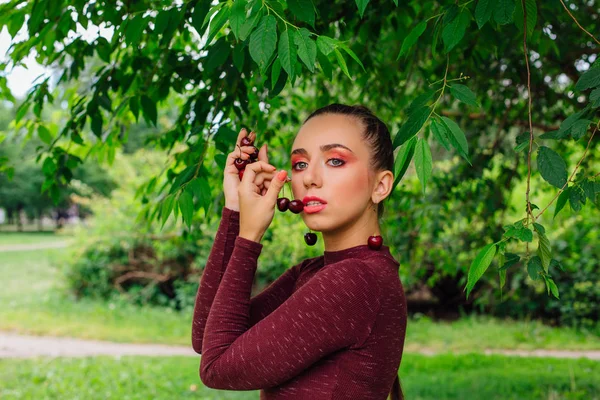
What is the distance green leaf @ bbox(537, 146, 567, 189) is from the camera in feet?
5.42

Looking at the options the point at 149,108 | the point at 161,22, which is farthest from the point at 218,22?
the point at 149,108

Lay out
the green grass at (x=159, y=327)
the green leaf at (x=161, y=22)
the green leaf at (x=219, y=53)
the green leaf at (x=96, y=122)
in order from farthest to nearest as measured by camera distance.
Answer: the green grass at (x=159, y=327) → the green leaf at (x=96, y=122) → the green leaf at (x=161, y=22) → the green leaf at (x=219, y=53)

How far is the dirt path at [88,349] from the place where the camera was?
8.44 m

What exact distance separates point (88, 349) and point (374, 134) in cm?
811

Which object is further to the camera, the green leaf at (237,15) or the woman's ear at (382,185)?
the woman's ear at (382,185)

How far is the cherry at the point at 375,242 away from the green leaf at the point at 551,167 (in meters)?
→ 0.46

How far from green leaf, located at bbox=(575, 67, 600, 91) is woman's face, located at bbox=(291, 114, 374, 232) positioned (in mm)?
582

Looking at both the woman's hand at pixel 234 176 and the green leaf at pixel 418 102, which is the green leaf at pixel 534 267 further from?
the woman's hand at pixel 234 176

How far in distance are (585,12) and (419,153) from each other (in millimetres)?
3587

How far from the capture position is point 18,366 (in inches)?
302

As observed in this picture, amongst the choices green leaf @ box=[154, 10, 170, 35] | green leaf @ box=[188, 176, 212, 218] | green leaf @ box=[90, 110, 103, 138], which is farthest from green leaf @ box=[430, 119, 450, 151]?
green leaf @ box=[90, 110, 103, 138]

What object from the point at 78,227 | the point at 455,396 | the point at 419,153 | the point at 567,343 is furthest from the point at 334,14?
the point at 78,227

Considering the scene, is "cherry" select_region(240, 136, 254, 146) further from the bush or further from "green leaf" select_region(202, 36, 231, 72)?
the bush

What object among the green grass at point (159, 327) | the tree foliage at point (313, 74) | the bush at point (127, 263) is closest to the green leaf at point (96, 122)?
the tree foliage at point (313, 74)
